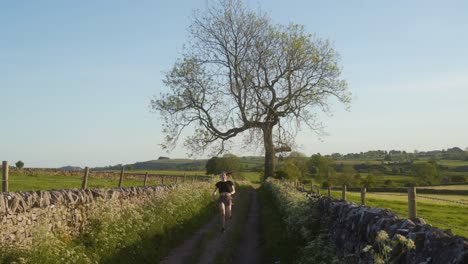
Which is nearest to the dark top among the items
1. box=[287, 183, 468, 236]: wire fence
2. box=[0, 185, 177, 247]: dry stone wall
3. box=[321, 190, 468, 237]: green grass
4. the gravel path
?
the gravel path

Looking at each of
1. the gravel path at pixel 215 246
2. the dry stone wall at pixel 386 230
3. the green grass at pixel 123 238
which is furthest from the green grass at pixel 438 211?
the dry stone wall at pixel 386 230

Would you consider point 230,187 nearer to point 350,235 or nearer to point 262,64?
point 350,235

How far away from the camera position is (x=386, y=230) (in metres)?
7.55

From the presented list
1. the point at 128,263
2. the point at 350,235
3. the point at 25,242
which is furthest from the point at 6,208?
the point at 350,235

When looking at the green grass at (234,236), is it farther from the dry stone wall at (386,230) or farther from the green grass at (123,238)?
the dry stone wall at (386,230)

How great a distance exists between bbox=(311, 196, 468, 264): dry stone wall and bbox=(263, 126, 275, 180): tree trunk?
32.4 m

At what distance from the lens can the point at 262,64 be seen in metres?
45.5

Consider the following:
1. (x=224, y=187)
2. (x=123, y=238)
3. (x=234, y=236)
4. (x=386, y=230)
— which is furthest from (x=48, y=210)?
(x=224, y=187)

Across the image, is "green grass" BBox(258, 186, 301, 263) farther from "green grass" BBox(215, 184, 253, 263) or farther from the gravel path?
"green grass" BBox(215, 184, 253, 263)

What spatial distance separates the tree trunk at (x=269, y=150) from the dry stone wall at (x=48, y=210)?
31320 millimetres

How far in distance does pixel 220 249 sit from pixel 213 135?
105 feet

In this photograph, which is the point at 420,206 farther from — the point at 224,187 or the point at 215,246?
the point at 215,246

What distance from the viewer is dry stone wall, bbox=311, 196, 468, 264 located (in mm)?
5414

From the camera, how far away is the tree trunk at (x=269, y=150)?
46625mm
